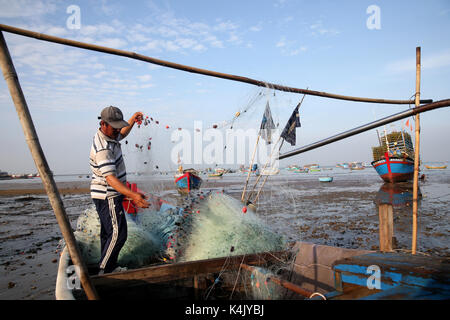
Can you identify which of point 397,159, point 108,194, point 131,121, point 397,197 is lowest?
point 397,197

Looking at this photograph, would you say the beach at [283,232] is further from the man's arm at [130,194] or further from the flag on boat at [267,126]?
the man's arm at [130,194]

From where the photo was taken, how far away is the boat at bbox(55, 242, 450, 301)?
1.81 metres

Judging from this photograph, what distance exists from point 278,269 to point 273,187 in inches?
87.1

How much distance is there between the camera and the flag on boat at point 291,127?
459 cm

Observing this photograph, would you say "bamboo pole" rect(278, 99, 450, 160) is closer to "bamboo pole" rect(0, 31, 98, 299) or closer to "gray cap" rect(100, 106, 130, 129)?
"gray cap" rect(100, 106, 130, 129)

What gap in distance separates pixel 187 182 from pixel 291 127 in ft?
68.3

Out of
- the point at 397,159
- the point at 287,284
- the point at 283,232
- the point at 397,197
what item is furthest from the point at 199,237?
the point at 397,159

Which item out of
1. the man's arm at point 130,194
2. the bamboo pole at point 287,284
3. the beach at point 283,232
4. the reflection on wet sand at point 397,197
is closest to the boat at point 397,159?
the reflection on wet sand at point 397,197

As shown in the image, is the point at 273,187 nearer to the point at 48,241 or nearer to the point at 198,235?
the point at 198,235

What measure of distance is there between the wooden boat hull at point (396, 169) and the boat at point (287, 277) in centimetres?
2382

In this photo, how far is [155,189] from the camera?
10.8 meters

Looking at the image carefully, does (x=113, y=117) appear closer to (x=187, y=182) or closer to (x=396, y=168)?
(x=187, y=182)

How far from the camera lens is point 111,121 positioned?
9.97 ft

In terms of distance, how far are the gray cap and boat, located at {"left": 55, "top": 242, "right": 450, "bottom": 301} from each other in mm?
1629
